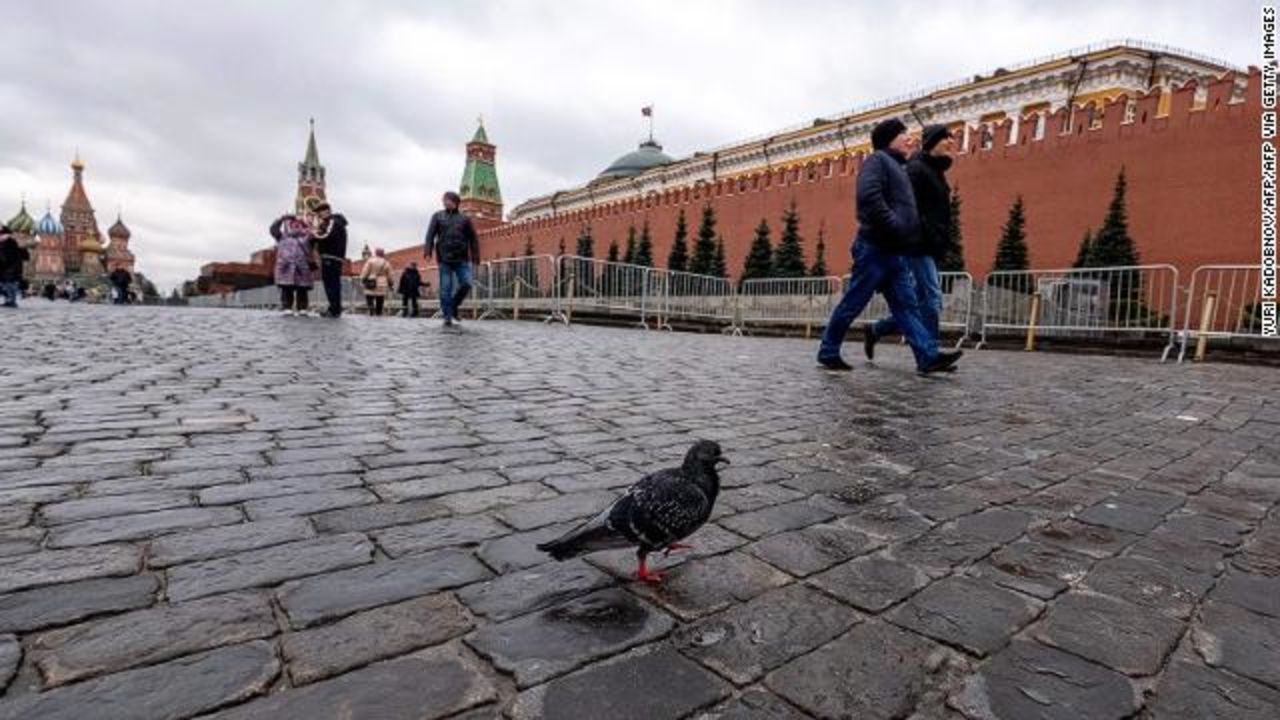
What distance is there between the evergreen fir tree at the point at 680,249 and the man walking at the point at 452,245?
73.4 feet

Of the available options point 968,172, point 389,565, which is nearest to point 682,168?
point 968,172

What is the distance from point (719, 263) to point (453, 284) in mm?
21895

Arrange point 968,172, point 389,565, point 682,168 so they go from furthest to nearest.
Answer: point 682,168, point 968,172, point 389,565

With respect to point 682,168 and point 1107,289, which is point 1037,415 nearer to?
point 1107,289

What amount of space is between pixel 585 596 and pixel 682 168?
48030 mm

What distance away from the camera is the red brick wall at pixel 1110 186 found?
18031 mm

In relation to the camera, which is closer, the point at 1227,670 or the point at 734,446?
the point at 1227,670

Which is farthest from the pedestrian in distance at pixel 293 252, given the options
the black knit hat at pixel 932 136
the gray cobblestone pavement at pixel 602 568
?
the black knit hat at pixel 932 136

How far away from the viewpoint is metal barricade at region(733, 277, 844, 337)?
52.9 feet

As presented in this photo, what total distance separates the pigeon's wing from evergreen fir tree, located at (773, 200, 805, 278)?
27113mm

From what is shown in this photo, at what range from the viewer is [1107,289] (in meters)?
11.3

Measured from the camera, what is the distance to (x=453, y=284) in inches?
437

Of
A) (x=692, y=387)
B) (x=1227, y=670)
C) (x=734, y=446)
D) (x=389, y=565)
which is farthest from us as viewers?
(x=692, y=387)

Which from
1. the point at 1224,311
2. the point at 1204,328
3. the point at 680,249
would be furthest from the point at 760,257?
the point at 1204,328
